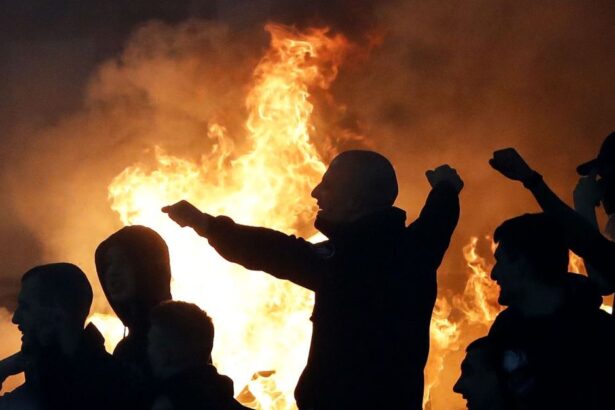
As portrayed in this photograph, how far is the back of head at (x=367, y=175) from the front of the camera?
324 centimetres

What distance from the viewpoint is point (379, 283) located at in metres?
3.22

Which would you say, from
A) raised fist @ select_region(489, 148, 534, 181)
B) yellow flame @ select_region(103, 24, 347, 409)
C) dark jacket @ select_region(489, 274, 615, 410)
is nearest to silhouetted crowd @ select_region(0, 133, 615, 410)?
raised fist @ select_region(489, 148, 534, 181)

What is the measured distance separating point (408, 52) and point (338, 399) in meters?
7.12

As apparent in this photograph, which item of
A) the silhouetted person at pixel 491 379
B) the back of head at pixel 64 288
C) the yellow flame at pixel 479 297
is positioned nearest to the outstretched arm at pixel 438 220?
the silhouetted person at pixel 491 379

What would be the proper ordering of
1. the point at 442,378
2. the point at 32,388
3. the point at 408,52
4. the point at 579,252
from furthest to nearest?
1. the point at 408,52
2. the point at 442,378
3. the point at 32,388
4. the point at 579,252

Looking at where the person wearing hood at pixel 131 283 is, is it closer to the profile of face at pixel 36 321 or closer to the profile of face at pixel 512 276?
the profile of face at pixel 36 321

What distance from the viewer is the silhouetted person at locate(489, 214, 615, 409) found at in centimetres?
258

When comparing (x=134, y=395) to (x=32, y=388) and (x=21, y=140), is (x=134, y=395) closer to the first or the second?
(x=32, y=388)

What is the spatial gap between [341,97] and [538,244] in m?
7.07

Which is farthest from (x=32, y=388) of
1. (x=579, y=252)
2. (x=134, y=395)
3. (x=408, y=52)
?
(x=408, y=52)

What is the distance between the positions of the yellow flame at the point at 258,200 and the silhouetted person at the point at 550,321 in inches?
198

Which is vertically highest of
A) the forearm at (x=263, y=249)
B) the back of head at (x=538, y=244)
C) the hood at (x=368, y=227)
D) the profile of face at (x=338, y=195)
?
the profile of face at (x=338, y=195)

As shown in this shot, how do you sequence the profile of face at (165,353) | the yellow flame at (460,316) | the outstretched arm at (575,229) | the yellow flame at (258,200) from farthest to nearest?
the yellow flame at (460,316) < the yellow flame at (258,200) < the profile of face at (165,353) < the outstretched arm at (575,229)

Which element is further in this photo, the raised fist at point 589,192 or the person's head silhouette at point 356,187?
the raised fist at point 589,192
